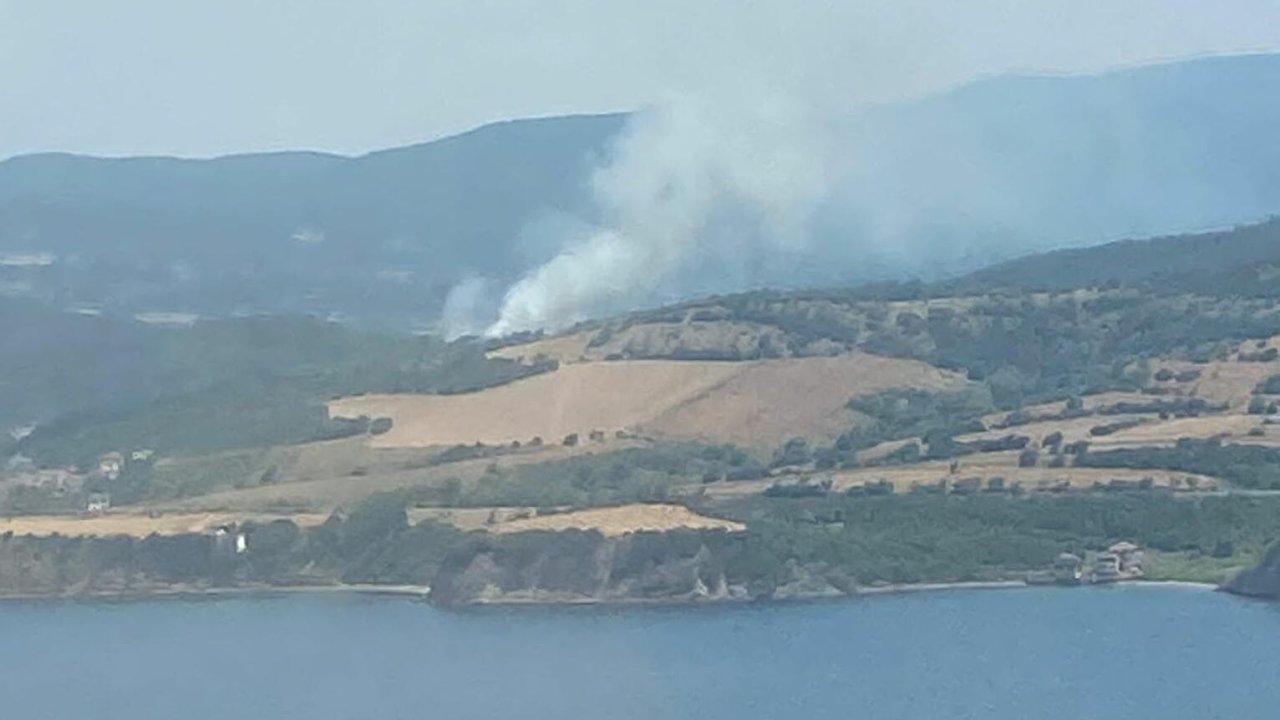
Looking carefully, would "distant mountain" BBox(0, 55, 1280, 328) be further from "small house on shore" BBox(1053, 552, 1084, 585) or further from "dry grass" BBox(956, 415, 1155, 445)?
"small house on shore" BBox(1053, 552, 1084, 585)

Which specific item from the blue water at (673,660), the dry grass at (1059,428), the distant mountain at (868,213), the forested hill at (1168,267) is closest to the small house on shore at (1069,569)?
the blue water at (673,660)

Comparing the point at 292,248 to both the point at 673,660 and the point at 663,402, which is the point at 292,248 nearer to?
the point at 663,402

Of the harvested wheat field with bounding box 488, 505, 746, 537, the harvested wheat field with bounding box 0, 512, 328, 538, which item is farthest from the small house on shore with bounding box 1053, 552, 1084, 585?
the harvested wheat field with bounding box 0, 512, 328, 538

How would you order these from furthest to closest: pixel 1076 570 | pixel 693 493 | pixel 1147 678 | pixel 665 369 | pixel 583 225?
pixel 583 225 → pixel 665 369 → pixel 693 493 → pixel 1076 570 → pixel 1147 678

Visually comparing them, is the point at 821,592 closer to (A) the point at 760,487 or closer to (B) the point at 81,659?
(A) the point at 760,487

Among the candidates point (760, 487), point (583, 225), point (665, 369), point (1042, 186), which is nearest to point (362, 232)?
point (583, 225)

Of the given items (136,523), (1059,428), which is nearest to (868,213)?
(1059,428)
